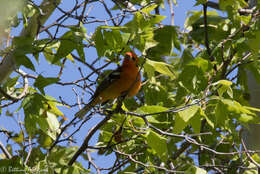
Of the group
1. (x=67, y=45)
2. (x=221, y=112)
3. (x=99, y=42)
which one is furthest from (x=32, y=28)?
(x=221, y=112)

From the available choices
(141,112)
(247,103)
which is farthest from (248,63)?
(141,112)

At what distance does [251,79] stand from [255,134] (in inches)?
29.6

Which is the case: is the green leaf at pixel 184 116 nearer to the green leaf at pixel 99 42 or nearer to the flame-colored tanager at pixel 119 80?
the green leaf at pixel 99 42

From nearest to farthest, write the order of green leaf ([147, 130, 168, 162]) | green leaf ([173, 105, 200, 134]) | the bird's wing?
green leaf ([173, 105, 200, 134]), green leaf ([147, 130, 168, 162]), the bird's wing

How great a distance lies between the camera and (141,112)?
271 centimetres

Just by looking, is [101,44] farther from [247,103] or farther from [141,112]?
[247,103]

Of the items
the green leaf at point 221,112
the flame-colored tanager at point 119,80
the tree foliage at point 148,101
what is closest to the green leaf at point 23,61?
the tree foliage at point 148,101

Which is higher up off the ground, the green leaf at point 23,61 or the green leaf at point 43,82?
the green leaf at point 23,61

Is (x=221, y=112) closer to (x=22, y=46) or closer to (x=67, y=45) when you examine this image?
(x=67, y=45)

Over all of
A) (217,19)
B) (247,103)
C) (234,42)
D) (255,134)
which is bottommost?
(255,134)

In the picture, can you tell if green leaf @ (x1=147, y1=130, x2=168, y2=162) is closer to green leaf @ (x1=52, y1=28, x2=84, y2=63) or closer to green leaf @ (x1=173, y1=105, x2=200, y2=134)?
green leaf @ (x1=173, y1=105, x2=200, y2=134)

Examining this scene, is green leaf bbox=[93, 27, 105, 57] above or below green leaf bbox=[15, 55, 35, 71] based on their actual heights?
above

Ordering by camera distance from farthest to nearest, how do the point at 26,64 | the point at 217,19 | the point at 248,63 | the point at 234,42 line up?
the point at 217,19 → the point at 248,63 → the point at 234,42 → the point at 26,64

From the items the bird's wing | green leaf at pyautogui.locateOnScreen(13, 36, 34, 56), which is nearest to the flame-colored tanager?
the bird's wing
